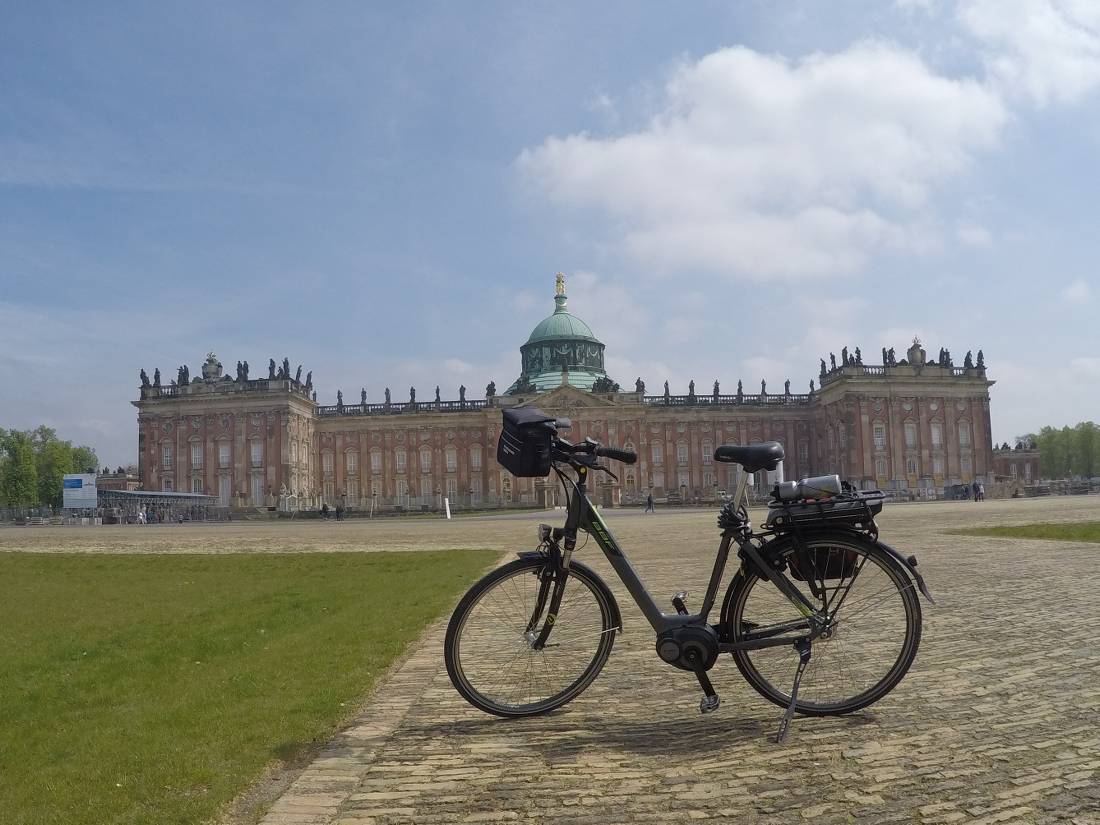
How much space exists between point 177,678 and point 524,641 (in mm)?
3445

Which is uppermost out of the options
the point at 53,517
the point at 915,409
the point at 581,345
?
the point at 581,345

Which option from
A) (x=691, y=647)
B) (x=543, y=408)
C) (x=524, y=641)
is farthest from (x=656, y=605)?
(x=543, y=408)

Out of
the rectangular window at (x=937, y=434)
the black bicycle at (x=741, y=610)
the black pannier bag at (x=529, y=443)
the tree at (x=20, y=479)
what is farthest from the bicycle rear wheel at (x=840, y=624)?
the tree at (x=20, y=479)

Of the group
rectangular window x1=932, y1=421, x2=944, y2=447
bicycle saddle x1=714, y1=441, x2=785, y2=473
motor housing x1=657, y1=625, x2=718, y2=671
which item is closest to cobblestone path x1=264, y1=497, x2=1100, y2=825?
motor housing x1=657, y1=625, x2=718, y2=671

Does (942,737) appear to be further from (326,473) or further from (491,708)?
(326,473)

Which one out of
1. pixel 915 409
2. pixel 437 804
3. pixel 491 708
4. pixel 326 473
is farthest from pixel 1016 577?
pixel 326 473

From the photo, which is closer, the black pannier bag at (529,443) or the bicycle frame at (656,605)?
the bicycle frame at (656,605)

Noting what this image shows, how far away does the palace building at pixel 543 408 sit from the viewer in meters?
87.9

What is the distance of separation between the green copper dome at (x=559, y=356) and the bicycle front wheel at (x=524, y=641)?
90657 millimetres

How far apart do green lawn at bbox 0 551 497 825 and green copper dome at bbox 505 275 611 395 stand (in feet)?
269

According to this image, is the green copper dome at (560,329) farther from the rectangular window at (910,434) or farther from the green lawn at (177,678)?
the green lawn at (177,678)

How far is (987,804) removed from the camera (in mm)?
3863

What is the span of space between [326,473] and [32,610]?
8446cm

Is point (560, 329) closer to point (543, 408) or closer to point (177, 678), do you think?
point (543, 408)
